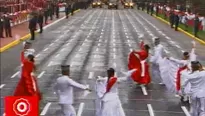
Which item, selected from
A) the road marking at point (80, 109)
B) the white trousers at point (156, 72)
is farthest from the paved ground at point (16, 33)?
the road marking at point (80, 109)

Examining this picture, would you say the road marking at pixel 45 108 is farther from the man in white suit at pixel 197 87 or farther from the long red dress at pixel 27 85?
the man in white suit at pixel 197 87

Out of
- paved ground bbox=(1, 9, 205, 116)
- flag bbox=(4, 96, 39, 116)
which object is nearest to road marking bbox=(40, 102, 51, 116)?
paved ground bbox=(1, 9, 205, 116)

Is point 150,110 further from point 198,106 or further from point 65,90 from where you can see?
point 65,90

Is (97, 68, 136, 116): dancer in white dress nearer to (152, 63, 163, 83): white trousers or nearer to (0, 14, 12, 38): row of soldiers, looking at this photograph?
(152, 63, 163, 83): white trousers

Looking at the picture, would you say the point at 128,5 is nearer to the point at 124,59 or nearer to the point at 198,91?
the point at 124,59

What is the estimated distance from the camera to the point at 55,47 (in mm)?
37562

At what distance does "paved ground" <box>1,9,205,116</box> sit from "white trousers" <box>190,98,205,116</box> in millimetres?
2028

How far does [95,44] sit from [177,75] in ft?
67.7

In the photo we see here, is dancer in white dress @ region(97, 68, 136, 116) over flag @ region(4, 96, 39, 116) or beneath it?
beneath

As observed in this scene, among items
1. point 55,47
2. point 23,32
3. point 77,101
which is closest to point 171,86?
point 77,101

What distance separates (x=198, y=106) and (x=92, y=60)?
52.1 ft

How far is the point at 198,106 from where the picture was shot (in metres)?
15.3

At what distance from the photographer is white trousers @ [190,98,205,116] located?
15.1m

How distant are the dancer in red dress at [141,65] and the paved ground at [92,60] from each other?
377 mm
